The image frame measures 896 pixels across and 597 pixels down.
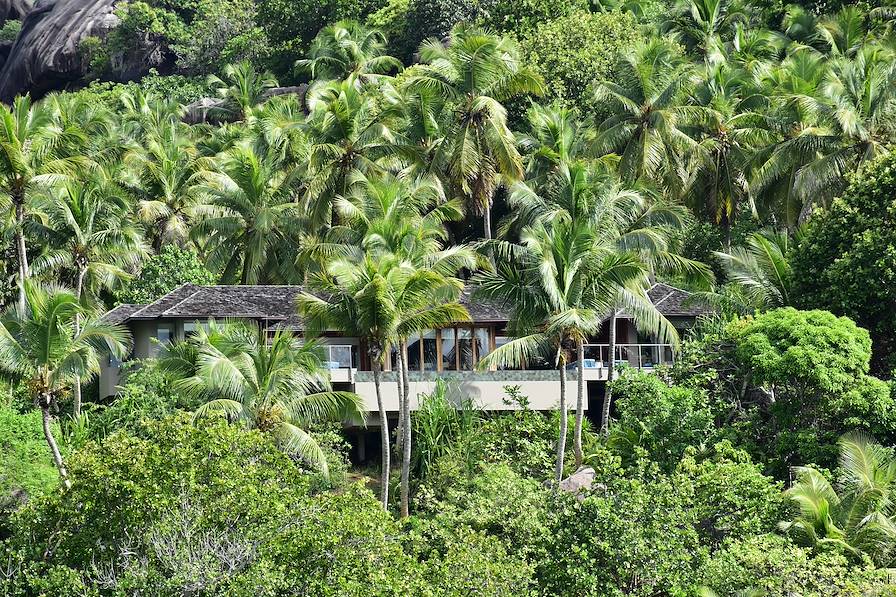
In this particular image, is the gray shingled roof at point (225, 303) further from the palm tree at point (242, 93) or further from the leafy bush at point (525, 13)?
the palm tree at point (242, 93)

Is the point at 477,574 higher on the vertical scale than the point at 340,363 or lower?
lower

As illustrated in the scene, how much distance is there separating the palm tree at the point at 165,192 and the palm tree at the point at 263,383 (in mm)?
17773

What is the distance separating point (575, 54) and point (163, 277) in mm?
19211

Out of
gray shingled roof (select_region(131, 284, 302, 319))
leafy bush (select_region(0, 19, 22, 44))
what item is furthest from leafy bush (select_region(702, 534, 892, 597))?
leafy bush (select_region(0, 19, 22, 44))

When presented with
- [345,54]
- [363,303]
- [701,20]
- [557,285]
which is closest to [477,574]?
[363,303]

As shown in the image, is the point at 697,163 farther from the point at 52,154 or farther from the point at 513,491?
the point at 52,154

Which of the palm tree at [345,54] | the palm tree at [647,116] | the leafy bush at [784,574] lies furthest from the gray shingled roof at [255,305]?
the palm tree at [345,54]

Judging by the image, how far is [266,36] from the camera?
244 ft

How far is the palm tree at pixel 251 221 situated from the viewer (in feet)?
143

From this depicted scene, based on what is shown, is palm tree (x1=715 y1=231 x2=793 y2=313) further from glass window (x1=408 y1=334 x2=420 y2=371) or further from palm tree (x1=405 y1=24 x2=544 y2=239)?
glass window (x1=408 y1=334 x2=420 y2=371)

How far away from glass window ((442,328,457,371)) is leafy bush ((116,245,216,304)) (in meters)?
10.5

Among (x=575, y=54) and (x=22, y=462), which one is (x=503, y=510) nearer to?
(x=22, y=462)

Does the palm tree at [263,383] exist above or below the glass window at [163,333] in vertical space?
below

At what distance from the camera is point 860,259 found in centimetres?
3075
